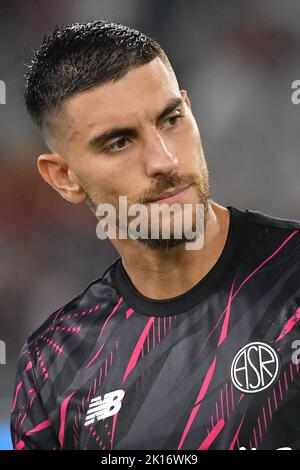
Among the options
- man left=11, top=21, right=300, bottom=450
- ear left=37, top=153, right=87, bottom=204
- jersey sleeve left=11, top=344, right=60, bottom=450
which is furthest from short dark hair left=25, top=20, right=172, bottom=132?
jersey sleeve left=11, top=344, right=60, bottom=450

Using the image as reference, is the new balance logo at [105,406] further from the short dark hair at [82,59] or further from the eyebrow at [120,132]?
the short dark hair at [82,59]

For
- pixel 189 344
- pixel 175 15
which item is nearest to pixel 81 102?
pixel 189 344

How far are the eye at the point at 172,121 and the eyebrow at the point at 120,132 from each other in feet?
0.07

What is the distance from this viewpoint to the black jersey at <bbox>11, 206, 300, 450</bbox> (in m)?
1.89

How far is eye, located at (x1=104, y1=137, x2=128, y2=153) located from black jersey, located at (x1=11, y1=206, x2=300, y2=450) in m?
0.39

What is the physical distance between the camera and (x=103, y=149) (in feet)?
6.40

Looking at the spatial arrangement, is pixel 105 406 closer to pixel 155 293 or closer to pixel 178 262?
pixel 155 293

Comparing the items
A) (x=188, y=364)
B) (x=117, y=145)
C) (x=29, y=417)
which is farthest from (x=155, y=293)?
(x=29, y=417)

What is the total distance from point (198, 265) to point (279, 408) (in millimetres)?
435

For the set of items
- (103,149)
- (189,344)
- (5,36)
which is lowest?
(189,344)

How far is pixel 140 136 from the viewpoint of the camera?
188 centimetres

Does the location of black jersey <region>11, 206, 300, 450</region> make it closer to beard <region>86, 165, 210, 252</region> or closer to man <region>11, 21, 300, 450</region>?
man <region>11, 21, 300, 450</region>

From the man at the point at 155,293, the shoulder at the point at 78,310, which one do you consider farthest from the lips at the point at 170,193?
the shoulder at the point at 78,310

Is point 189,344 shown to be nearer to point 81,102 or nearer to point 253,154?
point 81,102
